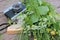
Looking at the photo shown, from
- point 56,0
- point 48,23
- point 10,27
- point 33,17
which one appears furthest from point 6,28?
point 56,0

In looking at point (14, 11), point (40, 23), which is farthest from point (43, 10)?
point (14, 11)

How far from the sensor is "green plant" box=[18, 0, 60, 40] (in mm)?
2469

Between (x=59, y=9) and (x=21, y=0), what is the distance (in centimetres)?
60

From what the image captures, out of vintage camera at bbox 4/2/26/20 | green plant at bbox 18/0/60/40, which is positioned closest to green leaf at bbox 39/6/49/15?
green plant at bbox 18/0/60/40

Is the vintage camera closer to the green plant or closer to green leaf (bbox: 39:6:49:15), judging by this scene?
the green plant

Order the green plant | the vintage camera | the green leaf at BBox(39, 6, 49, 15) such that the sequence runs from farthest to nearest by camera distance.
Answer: the vintage camera → the green leaf at BBox(39, 6, 49, 15) → the green plant

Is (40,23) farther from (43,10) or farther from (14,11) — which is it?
(14,11)

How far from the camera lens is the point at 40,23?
2.52 m

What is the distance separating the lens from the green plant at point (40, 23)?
2469 mm

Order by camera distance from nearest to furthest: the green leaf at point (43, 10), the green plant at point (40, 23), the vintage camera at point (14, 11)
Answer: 1. the green plant at point (40, 23)
2. the green leaf at point (43, 10)
3. the vintage camera at point (14, 11)

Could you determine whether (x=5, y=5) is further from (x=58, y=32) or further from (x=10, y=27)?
(x=58, y=32)

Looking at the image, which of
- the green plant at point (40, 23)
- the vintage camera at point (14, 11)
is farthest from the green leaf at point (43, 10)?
the vintage camera at point (14, 11)

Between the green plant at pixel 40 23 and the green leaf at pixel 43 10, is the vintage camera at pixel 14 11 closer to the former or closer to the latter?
the green plant at pixel 40 23

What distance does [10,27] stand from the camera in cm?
275
